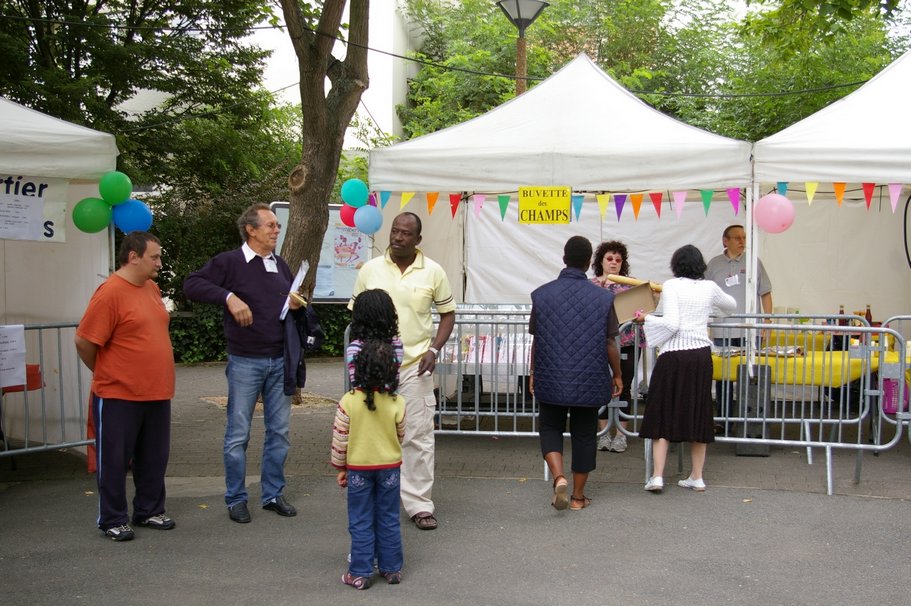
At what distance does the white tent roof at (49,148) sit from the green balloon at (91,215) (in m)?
0.20

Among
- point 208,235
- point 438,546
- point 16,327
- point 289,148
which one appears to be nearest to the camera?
point 438,546

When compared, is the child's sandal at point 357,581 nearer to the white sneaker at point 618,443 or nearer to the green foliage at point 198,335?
the white sneaker at point 618,443

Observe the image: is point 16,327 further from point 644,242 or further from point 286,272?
point 644,242

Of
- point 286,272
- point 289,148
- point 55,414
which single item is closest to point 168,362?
point 286,272

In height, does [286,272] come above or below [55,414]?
above

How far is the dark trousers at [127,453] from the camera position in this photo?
17.1ft

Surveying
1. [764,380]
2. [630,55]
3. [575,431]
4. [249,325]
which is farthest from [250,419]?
[630,55]

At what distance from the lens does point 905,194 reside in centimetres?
1037

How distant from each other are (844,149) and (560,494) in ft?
11.9

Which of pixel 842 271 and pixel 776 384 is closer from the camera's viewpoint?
pixel 776 384

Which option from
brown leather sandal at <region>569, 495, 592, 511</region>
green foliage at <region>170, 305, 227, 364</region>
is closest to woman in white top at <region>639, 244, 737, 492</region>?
brown leather sandal at <region>569, 495, 592, 511</region>

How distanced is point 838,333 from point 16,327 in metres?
5.77

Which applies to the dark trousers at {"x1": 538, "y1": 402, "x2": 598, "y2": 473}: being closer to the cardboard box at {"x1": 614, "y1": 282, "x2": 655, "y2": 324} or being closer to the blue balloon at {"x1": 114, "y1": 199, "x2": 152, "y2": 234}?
the cardboard box at {"x1": 614, "y1": 282, "x2": 655, "y2": 324}

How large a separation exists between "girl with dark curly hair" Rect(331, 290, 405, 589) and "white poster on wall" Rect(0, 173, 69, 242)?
10.1 ft
